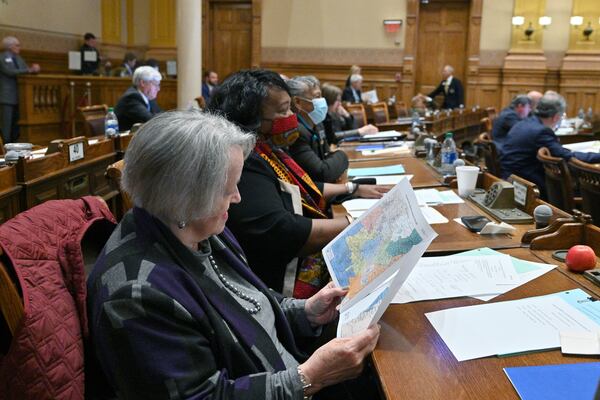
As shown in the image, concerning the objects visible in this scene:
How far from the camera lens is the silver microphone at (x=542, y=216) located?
2.12 metres

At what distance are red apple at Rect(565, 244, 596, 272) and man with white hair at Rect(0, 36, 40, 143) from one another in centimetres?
764

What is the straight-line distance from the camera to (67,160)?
3.42m

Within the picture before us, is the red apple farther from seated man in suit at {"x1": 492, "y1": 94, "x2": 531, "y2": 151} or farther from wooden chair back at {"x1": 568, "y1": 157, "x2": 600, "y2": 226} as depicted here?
seated man in suit at {"x1": 492, "y1": 94, "x2": 531, "y2": 151}

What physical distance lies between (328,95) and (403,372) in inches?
192

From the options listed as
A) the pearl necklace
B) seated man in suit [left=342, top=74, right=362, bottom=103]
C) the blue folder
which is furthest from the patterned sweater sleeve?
seated man in suit [left=342, top=74, right=362, bottom=103]

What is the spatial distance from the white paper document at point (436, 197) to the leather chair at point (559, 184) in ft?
3.60

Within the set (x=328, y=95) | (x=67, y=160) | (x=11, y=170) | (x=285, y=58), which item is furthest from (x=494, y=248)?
(x=285, y=58)

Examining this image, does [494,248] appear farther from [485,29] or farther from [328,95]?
[485,29]

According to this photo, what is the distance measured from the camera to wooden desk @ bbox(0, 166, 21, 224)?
2762 millimetres

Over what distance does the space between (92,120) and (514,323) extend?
14.4 ft

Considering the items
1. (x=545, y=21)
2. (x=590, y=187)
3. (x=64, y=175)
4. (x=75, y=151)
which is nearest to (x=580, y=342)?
(x=590, y=187)

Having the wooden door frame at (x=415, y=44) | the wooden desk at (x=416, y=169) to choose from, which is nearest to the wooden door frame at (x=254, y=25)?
the wooden door frame at (x=415, y=44)

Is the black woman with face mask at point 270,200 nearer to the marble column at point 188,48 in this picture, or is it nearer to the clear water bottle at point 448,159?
the clear water bottle at point 448,159

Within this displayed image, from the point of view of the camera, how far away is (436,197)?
9.07 feet
